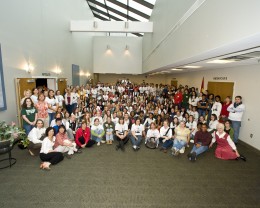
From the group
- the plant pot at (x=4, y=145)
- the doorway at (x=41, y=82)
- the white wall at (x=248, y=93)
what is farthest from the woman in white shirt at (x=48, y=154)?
the white wall at (x=248, y=93)

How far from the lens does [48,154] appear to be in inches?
158

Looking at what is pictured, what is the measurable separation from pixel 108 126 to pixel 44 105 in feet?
6.96

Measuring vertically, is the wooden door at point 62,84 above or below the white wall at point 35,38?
below

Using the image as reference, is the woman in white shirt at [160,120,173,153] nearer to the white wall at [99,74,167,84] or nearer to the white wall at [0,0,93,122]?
the white wall at [0,0,93,122]

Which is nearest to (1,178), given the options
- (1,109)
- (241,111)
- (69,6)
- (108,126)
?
(1,109)

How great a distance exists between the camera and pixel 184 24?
15.1 feet

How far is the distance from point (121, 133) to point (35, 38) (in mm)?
5014

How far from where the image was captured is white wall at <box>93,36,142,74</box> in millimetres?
16562

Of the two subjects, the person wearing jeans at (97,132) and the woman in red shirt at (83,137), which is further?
the person wearing jeans at (97,132)

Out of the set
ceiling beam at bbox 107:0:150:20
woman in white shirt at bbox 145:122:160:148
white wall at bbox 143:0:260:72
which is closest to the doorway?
woman in white shirt at bbox 145:122:160:148

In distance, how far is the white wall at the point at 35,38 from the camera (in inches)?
202

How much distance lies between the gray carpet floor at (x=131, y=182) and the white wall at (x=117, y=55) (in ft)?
42.9

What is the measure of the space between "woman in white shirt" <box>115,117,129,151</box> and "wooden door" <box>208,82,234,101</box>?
13.9ft

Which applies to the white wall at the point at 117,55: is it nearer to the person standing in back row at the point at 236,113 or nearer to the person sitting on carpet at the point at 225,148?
the person standing in back row at the point at 236,113
